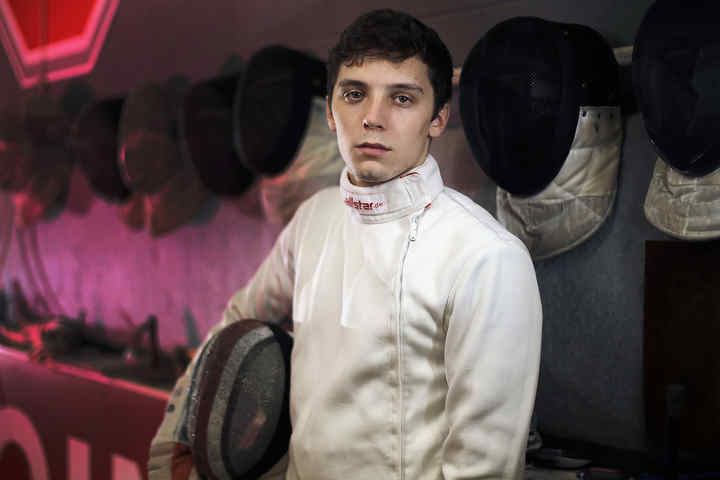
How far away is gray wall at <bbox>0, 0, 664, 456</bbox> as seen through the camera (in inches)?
49.5

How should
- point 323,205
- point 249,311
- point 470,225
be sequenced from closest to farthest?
point 470,225, point 323,205, point 249,311

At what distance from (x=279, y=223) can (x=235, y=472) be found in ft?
2.97

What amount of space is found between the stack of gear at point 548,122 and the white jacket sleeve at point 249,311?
472 mm

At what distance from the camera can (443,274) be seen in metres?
1.04

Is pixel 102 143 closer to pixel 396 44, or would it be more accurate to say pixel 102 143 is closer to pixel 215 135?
pixel 215 135

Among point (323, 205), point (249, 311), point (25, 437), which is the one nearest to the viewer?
point (323, 205)

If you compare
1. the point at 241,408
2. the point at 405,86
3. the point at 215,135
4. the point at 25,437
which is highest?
the point at 405,86

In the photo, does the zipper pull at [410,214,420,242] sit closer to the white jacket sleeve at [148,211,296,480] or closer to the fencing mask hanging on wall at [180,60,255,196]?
the white jacket sleeve at [148,211,296,480]

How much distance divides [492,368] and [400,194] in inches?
13.2

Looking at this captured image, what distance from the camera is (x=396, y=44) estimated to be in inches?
42.3

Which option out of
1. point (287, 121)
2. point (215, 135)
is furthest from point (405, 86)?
point (215, 135)

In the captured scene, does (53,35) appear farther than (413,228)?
Yes

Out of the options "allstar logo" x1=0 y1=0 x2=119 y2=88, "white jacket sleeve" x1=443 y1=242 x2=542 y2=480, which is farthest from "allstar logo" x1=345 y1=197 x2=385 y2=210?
"allstar logo" x1=0 y1=0 x2=119 y2=88

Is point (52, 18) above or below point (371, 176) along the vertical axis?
above
